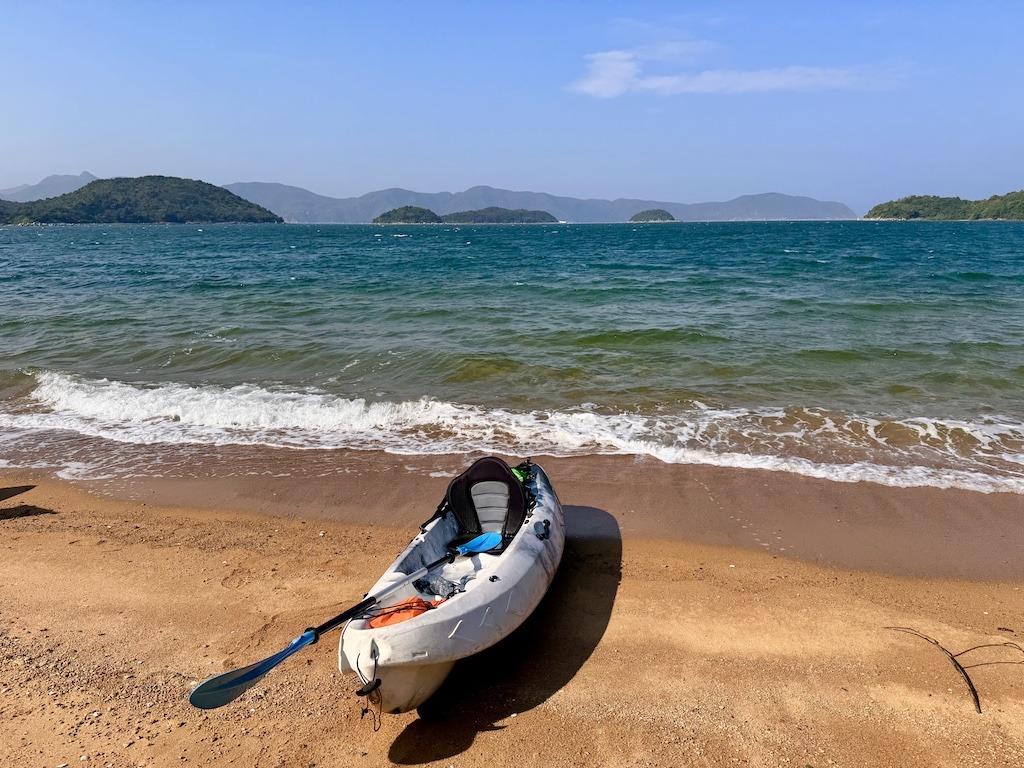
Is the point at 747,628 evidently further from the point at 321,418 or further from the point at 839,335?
the point at 839,335

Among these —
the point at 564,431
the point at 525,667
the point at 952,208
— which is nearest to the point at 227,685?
the point at 525,667

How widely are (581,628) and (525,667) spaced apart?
760 millimetres

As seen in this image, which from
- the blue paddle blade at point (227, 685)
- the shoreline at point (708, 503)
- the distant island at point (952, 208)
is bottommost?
the shoreline at point (708, 503)

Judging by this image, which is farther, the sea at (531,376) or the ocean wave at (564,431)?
the sea at (531,376)

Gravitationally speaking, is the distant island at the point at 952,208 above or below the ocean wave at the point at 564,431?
above

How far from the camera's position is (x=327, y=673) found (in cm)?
516

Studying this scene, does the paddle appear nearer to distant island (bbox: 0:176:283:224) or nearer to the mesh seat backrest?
the mesh seat backrest

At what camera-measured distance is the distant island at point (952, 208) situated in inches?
5507

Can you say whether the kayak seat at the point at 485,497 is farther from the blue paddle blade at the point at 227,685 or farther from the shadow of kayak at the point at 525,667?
the blue paddle blade at the point at 227,685

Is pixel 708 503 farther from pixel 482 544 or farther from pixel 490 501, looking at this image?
pixel 482 544

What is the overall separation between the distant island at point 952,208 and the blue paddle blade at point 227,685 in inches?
6997

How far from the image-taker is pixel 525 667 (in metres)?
5.27

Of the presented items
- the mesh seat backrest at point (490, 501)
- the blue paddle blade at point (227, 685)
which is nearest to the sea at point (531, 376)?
the mesh seat backrest at point (490, 501)

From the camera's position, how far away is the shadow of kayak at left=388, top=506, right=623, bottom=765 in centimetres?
462
